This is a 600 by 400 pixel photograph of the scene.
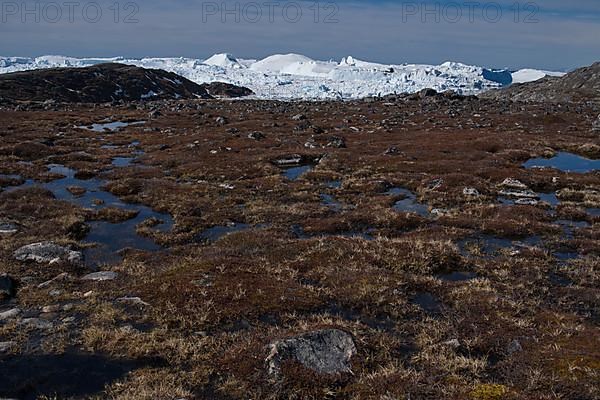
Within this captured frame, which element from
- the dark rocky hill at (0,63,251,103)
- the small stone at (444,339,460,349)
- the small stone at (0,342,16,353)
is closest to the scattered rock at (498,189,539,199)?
the small stone at (444,339,460,349)

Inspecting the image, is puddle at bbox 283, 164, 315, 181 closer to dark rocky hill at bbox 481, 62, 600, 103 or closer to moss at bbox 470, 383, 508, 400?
moss at bbox 470, 383, 508, 400

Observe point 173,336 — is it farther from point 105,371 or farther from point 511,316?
point 511,316

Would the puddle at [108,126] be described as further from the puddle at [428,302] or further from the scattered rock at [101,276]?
the puddle at [428,302]

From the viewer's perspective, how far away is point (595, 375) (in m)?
10.4

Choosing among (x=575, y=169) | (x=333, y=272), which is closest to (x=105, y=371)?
(x=333, y=272)

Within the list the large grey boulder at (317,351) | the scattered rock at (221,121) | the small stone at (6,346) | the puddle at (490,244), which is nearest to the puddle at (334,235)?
the puddle at (490,244)

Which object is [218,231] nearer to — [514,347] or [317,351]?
[317,351]

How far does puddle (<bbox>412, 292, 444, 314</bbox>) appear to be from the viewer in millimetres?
15297

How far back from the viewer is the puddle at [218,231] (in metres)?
23.9

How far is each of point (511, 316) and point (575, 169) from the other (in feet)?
116

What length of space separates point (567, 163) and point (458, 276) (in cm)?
3547

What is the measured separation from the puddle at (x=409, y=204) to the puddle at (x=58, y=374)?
2045 cm

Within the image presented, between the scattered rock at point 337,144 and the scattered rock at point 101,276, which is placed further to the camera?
the scattered rock at point 337,144

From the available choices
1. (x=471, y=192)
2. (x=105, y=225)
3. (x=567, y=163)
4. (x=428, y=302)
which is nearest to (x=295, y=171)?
(x=471, y=192)
